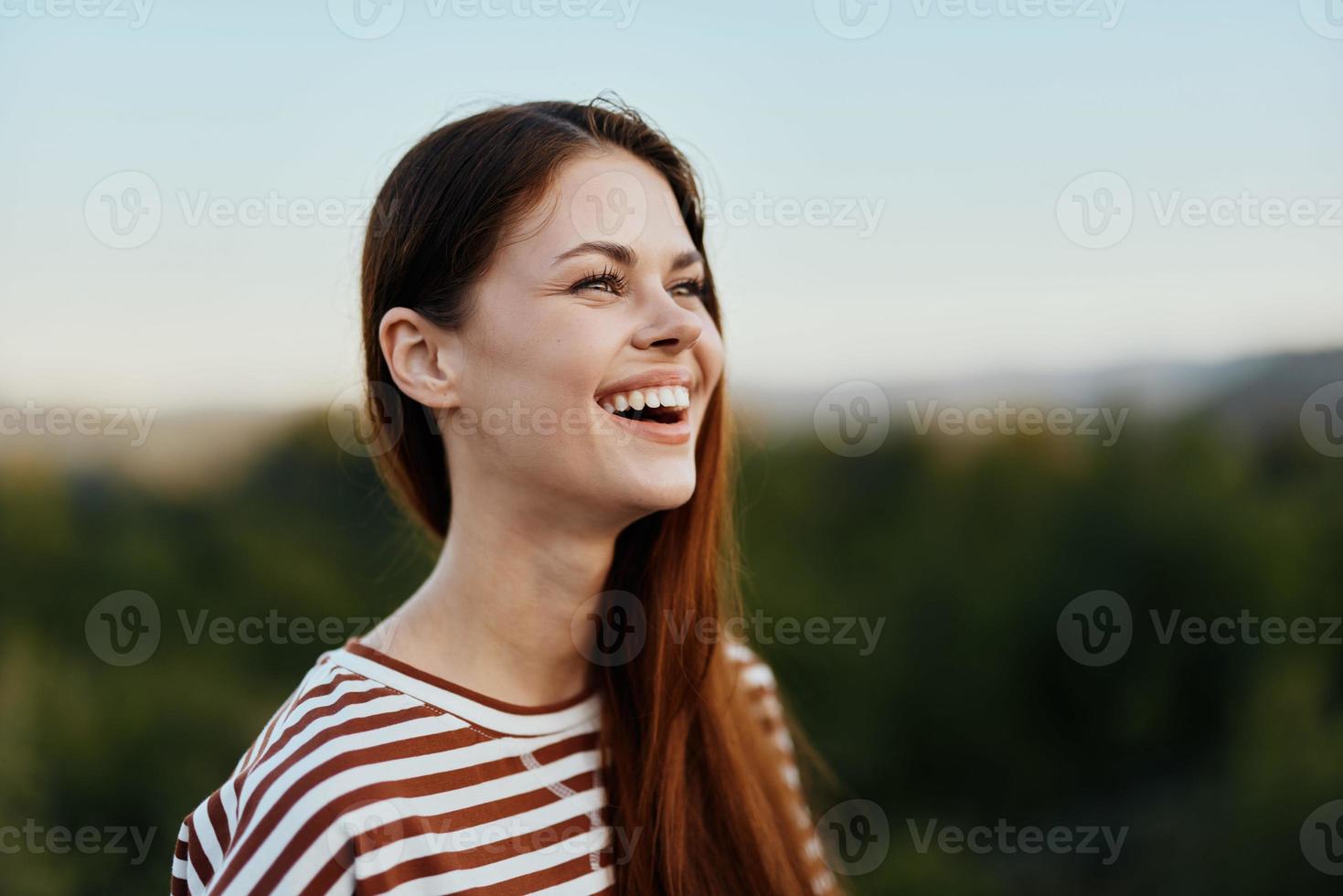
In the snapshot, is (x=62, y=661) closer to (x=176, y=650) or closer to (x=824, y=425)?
(x=176, y=650)

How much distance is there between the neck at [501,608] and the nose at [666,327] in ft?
1.03

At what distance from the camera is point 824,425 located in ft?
11.5

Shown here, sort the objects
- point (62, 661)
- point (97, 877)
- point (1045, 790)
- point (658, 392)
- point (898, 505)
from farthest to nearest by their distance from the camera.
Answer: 1. point (898, 505)
2. point (1045, 790)
3. point (62, 661)
4. point (97, 877)
5. point (658, 392)

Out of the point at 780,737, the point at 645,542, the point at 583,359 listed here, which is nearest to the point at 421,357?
the point at 583,359

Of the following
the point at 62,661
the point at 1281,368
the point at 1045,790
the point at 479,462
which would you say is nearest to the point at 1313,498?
the point at 1281,368

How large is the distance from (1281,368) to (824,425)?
141 centimetres

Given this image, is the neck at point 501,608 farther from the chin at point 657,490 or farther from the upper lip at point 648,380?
the upper lip at point 648,380

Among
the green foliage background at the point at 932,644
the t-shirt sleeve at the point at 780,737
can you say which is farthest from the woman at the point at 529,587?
the green foliage background at the point at 932,644

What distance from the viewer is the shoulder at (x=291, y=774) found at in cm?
134

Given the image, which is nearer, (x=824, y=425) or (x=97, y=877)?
(x=97, y=877)

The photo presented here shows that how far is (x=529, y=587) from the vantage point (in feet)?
5.53

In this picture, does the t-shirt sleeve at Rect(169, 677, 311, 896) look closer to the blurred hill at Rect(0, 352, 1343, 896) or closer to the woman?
the woman

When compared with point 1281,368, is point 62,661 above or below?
below

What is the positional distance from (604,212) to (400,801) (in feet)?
3.02
